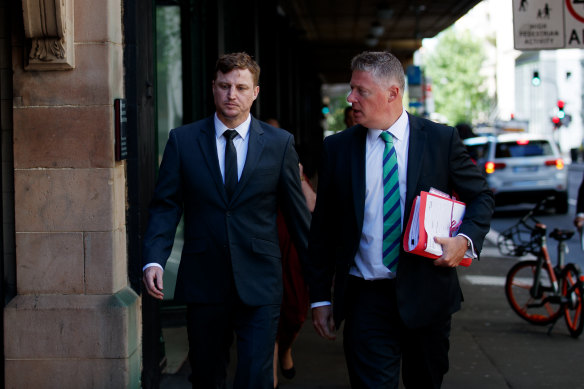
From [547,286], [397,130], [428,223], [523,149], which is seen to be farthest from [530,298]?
[523,149]

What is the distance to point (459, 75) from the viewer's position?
9550 cm

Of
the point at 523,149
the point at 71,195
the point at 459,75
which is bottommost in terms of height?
the point at 71,195

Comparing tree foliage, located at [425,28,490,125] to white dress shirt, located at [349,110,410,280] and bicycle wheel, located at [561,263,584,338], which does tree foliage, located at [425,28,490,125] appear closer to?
bicycle wheel, located at [561,263,584,338]

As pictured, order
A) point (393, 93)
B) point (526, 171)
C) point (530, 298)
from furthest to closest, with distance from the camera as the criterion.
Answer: point (526, 171) < point (530, 298) < point (393, 93)

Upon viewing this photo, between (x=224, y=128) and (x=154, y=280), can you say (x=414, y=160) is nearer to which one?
(x=224, y=128)

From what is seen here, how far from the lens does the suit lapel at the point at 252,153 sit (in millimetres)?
4152

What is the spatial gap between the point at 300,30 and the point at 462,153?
21233mm

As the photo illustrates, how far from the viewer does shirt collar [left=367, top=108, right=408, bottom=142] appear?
3.88 meters

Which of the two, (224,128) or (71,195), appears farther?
(71,195)

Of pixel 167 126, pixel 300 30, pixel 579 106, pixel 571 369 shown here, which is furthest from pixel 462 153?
pixel 579 106

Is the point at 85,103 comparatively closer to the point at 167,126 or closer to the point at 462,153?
the point at 462,153

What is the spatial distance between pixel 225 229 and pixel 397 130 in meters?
0.92

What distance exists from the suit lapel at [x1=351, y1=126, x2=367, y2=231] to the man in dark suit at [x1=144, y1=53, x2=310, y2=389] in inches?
20.4

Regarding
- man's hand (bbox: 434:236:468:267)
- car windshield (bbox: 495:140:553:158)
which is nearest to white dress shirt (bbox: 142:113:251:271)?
man's hand (bbox: 434:236:468:267)
